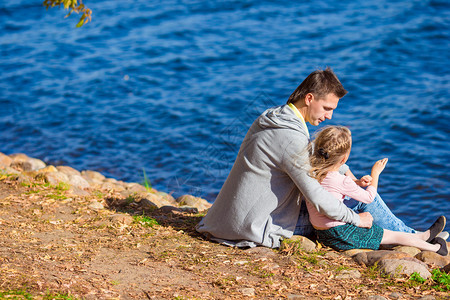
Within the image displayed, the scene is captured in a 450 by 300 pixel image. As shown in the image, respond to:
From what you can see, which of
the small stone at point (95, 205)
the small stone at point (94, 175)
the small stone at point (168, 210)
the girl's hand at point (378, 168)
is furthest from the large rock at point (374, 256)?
the small stone at point (94, 175)

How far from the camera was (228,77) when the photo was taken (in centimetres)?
1298

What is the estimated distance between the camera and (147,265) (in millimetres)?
4461

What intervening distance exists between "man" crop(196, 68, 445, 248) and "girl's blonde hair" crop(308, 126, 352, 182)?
8 cm

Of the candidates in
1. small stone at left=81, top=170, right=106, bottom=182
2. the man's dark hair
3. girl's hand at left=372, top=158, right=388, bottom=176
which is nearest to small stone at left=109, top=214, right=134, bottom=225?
the man's dark hair

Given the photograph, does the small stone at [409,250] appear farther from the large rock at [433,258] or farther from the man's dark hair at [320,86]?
the man's dark hair at [320,86]

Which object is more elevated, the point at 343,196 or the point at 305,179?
the point at 305,179

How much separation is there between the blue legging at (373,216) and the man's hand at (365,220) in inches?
7.1

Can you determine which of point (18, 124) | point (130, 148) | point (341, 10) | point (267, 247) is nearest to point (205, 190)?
point (130, 148)

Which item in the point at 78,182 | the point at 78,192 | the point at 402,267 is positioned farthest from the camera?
the point at 78,182

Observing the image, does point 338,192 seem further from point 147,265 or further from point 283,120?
point 147,265

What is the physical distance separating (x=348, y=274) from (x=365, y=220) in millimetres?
583

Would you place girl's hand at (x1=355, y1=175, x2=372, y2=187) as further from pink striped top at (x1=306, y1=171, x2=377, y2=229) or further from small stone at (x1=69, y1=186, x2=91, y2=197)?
small stone at (x1=69, y1=186, x2=91, y2=197)

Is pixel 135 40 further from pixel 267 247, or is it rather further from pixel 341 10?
pixel 267 247

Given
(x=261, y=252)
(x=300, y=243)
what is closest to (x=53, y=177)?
(x=261, y=252)
